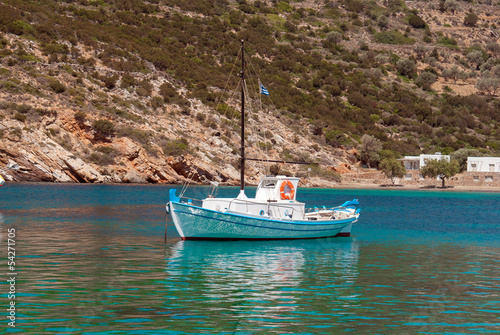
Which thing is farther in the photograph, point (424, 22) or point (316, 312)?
point (424, 22)

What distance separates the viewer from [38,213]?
40719 millimetres

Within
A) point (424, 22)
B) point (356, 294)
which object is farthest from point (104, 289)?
point (424, 22)

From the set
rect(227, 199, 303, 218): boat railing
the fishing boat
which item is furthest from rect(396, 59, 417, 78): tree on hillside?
rect(227, 199, 303, 218): boat railing

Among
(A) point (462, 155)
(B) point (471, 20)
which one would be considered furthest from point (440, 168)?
(B) point (471, 20)

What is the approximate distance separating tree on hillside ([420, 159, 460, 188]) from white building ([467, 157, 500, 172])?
5073 mm

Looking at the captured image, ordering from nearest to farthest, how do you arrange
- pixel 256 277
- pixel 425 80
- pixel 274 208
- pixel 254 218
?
1. pixel 256 277
2. pixel 254 218
3. pixel 274 208
4. pixel 425 80

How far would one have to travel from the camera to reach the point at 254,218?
101 feet

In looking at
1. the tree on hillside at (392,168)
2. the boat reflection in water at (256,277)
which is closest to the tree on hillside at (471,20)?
the tree on hillside at (392,168)

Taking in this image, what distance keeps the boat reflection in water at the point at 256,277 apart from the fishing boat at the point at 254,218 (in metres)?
0.63

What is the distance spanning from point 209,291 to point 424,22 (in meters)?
193

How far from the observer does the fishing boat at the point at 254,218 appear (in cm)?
3019

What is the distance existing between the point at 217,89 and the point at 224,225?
269 ft

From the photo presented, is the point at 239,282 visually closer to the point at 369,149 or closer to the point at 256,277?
the point at 256,277

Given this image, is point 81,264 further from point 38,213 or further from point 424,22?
point 424,22
